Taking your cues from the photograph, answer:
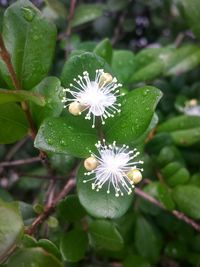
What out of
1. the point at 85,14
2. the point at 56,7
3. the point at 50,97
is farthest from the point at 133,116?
the point at 85,14

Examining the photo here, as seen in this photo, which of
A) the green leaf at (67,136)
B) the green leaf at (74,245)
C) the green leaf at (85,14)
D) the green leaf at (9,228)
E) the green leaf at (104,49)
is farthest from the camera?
the green leaf at (85,14)

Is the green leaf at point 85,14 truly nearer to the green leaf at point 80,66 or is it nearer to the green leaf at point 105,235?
the green leaf at point 80,66

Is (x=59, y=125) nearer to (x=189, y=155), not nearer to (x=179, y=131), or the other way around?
(x=179, y=131)

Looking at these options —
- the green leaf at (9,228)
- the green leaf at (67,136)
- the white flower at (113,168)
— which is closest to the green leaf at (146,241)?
the white flower at (113,168)

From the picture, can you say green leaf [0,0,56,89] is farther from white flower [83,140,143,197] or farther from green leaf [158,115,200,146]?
green leaf [158,115,200,146]

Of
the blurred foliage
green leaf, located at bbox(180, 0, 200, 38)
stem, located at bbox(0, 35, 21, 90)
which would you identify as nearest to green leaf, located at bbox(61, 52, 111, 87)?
the blurred foliage

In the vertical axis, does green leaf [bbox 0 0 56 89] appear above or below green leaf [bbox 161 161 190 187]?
above

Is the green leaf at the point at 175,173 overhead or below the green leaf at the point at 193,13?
below
